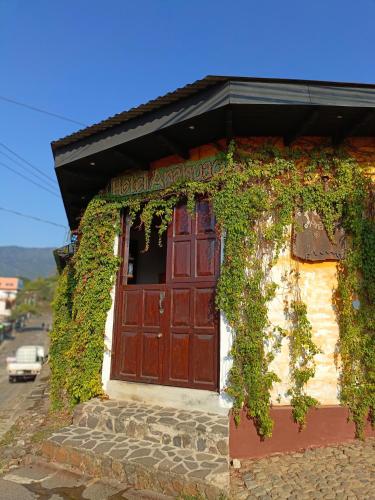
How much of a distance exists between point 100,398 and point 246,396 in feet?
7.64

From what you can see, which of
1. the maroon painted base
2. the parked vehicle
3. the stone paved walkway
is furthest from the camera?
the parked vehicle

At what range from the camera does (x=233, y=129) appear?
524cm

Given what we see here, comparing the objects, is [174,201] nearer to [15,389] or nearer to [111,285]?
[111,285]

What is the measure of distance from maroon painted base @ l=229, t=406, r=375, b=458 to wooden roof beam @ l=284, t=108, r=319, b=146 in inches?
143

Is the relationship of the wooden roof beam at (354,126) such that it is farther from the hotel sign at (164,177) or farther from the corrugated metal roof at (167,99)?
the hotel sign at (164,177)

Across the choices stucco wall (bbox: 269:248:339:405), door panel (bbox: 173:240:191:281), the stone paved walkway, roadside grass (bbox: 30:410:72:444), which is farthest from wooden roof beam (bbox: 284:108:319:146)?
roadside grass (bbox: 30:410:72:444)

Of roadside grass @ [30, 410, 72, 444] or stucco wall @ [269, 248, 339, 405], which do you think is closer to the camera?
stucco wall @ [269, 248, 339, 405]

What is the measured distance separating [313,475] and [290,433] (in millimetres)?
754

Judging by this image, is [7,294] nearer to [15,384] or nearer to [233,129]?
[15,384]

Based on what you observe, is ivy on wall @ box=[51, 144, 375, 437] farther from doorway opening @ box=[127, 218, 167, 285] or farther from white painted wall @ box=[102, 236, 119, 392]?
doorway opening @ box=[127, 218, 167, 285]

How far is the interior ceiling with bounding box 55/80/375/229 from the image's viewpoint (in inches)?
189

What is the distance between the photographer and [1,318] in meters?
67.2

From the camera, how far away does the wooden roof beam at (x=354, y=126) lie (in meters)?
4.83

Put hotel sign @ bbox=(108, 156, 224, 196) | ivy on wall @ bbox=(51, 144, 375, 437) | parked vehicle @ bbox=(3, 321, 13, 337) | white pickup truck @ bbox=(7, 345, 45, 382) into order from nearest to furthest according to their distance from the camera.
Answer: ivy on wall @ bbox=(51, 144, 375, 437) < hotel sign @ bbox=(108, 156, 224, 196) < white pickup truck @ bbox=(7, 345, 45, 382) < parked vehicle @ bbox=(3, 321, 13, 337)
